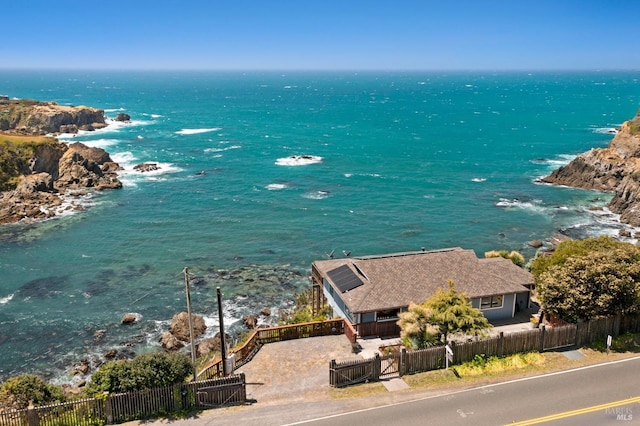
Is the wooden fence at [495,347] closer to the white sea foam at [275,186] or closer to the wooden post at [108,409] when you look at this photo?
the wooden post at [108,409]

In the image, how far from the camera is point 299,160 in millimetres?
108125

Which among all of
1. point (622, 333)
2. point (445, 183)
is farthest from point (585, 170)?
point (622, 333)

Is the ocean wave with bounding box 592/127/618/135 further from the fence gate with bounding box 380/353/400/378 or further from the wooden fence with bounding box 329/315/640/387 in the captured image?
the fence gate with bounding box 380/353/400/378

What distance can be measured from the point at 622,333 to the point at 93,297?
40355 millimetres

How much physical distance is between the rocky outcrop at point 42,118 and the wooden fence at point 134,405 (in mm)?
119054

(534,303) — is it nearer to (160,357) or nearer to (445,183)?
(160,357)

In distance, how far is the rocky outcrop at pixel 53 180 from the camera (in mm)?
70375

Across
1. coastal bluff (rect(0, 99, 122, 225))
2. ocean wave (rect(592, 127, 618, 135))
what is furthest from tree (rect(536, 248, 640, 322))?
ocean wave (rect(592, 127, 618, 135))

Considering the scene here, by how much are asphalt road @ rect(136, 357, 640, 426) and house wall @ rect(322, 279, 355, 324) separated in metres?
9.00

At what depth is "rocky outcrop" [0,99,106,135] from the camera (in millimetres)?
131000

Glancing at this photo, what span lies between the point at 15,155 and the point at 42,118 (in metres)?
57.6

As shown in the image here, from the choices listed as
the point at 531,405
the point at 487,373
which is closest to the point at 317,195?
the point at 487,373

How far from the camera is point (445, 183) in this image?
90.8m

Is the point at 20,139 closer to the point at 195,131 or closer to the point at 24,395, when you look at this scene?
the point at 195,131
